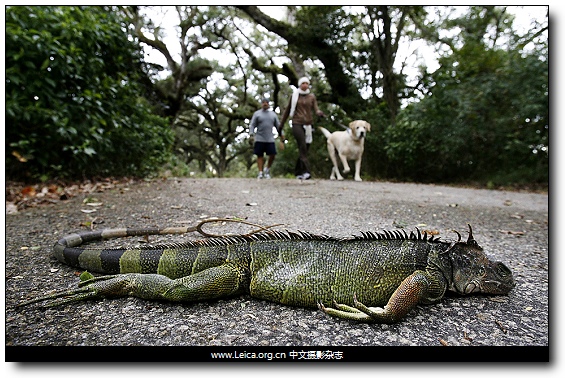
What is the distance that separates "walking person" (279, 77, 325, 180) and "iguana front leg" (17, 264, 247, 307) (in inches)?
71.0

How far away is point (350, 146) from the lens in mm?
3043

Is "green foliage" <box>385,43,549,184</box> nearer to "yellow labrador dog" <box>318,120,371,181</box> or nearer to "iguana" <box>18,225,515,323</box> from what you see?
"yellow labrador dog" <box>318,120,371,181</box>

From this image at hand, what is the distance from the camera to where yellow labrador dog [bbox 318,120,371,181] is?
2877mm

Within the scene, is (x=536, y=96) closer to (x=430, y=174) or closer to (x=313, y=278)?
(x=430, y=174)

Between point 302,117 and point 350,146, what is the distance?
3.33 feet

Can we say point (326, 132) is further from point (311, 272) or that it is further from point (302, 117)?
point (311, 272)

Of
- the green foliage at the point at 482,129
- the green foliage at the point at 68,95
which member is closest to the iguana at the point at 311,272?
the green foliage at the point at 482,129

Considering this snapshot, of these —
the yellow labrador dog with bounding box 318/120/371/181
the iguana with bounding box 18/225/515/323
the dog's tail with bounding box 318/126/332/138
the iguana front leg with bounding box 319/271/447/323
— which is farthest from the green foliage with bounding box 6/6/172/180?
the iguana front leg with bounding box 319/271/447/323

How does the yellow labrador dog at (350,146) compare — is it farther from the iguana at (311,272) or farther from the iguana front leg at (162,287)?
the iguana front leg at (162,287)

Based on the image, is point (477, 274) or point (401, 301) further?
point (477, 274)

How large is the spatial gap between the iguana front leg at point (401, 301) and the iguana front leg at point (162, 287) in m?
0.55

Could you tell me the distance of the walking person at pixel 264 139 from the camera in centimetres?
379

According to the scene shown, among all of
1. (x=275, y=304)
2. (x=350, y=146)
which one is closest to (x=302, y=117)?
(x=350, y=146)

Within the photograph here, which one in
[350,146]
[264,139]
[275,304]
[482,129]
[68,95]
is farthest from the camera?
[264,139]
